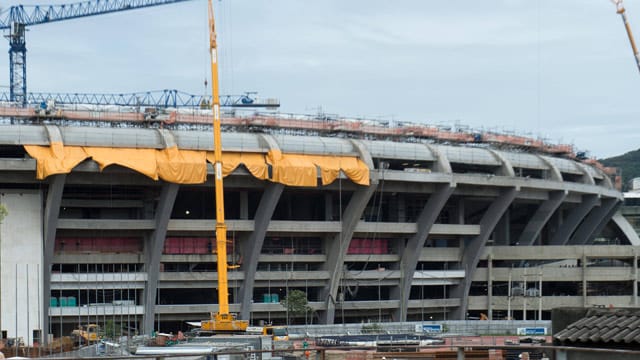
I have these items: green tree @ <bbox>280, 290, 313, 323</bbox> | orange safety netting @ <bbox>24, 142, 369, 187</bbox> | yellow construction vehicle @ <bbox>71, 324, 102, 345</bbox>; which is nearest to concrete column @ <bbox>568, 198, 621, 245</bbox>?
orange safety netting @ <bbox>24, 142, 369, 187</bbox>

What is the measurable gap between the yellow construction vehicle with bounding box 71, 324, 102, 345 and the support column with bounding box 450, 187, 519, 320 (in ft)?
127

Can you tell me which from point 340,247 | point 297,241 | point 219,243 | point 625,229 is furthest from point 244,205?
point 625,229

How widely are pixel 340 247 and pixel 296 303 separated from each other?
777cm

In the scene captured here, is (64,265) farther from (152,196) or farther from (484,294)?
(484,294)

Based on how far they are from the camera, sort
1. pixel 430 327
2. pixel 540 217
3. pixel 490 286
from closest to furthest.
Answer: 1. pixel 430 327
2. pixel 490 286
3. pixel 540 217

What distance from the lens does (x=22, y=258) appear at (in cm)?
9356

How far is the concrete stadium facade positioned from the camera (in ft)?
308

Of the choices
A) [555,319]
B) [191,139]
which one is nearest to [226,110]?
[191,139]

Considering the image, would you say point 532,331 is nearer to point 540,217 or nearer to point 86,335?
point 540,217

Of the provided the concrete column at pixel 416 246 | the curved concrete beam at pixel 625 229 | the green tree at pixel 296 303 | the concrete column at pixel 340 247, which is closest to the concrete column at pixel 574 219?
the curved concrete beam at pixel 625 229

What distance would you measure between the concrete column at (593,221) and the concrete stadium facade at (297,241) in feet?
32.6

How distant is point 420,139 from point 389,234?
10.1m

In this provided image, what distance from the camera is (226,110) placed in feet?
350

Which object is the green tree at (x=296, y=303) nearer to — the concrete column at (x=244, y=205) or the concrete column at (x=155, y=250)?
the concrete column at (x=244, y=205)
